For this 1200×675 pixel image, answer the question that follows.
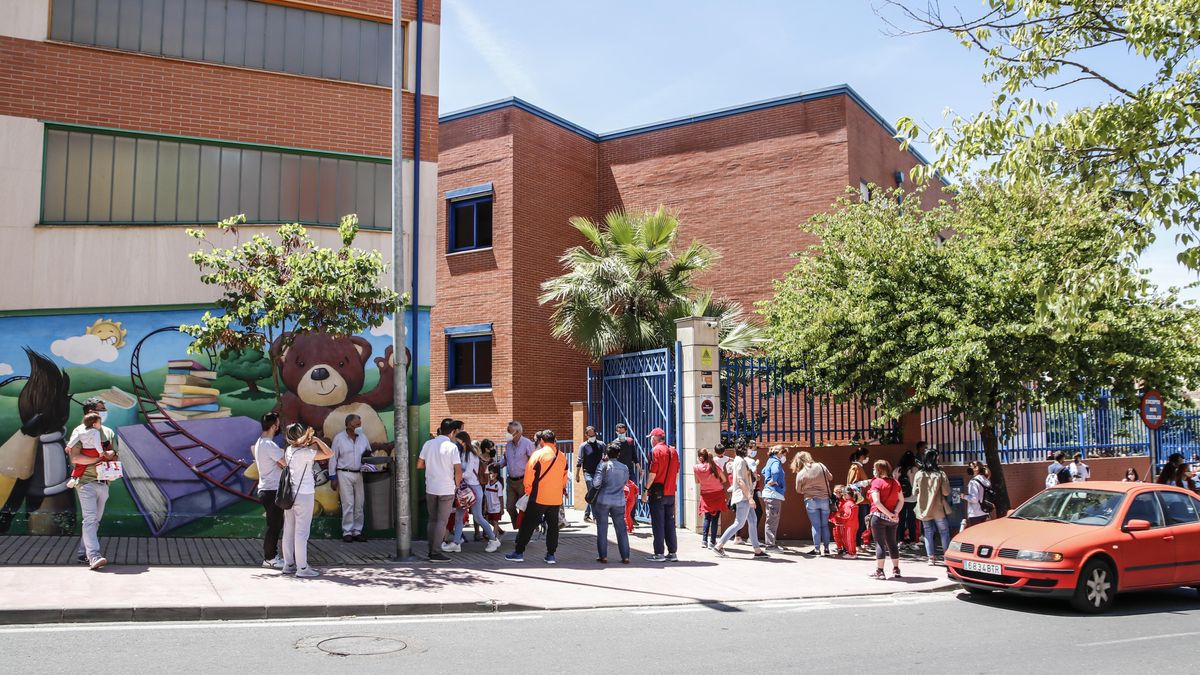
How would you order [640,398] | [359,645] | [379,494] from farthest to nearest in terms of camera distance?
1. [640,398]
2. [379,494]
3. [359,645]

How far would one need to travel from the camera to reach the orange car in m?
9.95

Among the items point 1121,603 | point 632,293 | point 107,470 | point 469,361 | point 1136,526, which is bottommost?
point 1121,603

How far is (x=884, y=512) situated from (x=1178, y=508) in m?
3.31

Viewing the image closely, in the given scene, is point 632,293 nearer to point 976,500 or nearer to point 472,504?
point 472,504

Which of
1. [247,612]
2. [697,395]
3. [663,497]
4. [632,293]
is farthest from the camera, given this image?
[632,293]

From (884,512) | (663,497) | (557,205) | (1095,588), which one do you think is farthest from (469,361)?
(1095,588)

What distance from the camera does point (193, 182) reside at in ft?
45.5

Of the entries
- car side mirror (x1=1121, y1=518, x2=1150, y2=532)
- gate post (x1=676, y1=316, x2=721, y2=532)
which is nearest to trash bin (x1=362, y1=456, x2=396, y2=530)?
gate post (x1=676, y1=316, x2=721, y2=532)

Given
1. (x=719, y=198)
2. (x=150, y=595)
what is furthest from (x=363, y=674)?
(x=719, y=198)

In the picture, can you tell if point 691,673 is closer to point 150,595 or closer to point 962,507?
point 150,595

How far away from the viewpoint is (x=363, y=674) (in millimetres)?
6711

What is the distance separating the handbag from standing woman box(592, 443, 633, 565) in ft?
18.8

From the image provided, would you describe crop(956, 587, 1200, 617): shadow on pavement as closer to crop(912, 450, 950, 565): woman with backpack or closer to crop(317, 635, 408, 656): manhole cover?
crop(912, 450, 950, 565): woman with backpack

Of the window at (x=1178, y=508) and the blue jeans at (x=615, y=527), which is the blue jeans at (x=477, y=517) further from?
the window at (x=1178, y=508)
